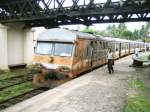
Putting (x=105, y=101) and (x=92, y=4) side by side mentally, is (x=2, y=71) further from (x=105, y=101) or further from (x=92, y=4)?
(x=105, y=101)

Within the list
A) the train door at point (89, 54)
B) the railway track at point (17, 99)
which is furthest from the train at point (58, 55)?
the train door at point (89, 54)

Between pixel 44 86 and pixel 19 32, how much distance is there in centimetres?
1290

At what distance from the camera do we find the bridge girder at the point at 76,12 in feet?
58.9

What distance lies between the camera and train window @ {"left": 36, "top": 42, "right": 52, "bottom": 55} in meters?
16.2

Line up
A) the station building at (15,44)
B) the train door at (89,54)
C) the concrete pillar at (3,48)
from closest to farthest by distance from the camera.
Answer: the train door at (89,54), the concrete pillar at (3,48), the station building at (15,44)

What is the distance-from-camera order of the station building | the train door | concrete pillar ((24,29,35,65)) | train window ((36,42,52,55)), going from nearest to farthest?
train window ((36,42,52,55))
the train door
the station building
concrete pillar ((24,29,35,65))

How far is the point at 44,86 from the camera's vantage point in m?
15.6

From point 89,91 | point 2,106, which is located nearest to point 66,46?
point 89,91

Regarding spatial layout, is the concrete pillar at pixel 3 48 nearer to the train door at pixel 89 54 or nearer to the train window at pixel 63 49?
the train door at pixel 89 54

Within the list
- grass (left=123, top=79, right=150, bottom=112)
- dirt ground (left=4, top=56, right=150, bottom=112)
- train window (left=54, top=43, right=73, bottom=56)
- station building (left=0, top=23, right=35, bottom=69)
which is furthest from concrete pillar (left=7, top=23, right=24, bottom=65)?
grass (left=123, top=79, right=150, bottom=112)

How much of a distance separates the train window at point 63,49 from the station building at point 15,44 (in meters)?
9.39

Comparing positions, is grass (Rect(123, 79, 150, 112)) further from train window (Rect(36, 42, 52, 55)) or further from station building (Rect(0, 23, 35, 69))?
station building (Rect(0, 23, 35, 69))

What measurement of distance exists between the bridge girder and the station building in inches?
41.7

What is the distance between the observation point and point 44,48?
1642cm
